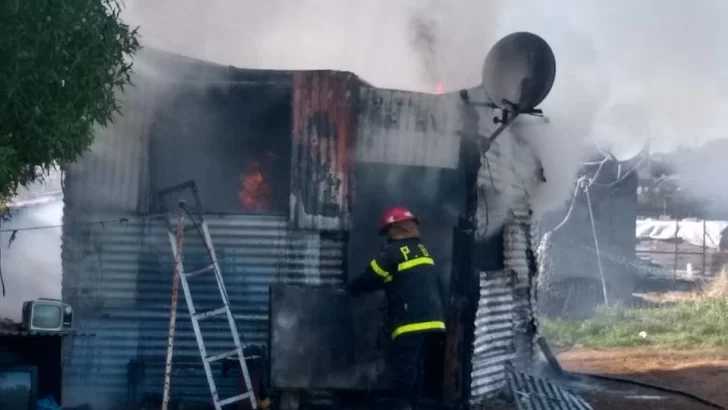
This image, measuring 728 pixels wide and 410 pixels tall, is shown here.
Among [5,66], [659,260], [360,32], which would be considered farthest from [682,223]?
[5,66]

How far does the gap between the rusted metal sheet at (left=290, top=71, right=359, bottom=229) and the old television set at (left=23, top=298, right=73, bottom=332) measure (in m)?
2.30

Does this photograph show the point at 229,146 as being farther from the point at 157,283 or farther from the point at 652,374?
the point at 652,374

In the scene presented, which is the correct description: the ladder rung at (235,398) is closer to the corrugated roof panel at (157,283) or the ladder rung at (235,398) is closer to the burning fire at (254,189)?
the corrugated roof panel at (157,283)

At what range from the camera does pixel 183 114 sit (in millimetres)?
8828

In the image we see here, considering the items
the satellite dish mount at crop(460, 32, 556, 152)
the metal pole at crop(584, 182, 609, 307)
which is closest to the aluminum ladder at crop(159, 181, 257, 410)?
the satellite dish mount at crop(460, 32, 556, 152)

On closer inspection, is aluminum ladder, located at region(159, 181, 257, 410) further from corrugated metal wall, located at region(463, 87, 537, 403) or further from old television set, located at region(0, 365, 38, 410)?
corrugated metal wall, located at region(463, 87, 537, 403)

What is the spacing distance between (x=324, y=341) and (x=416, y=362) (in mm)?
861

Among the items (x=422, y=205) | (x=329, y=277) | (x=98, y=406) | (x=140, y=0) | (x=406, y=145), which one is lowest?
(x=98, y=406)

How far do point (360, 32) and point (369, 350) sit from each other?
753cm

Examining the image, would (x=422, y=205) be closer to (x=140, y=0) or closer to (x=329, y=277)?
(x=329, y=277)

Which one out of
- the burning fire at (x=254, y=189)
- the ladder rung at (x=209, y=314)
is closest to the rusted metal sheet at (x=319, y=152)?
the burning fire at (x=254, y=189)

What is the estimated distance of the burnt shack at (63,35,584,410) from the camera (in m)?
8.56

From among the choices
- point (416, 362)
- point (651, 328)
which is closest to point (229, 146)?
point (416, 362)

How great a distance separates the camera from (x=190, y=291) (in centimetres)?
870
